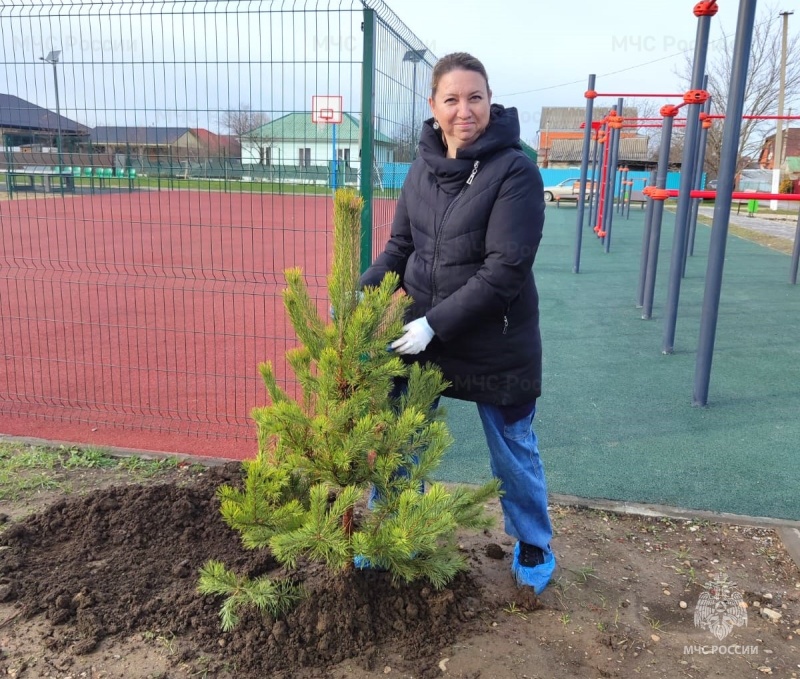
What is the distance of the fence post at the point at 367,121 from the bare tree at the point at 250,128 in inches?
23.7

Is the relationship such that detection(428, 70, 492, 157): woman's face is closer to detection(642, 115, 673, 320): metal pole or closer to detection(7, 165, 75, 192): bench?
detection(7, 165, 75, 192): bench

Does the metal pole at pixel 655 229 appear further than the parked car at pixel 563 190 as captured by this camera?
No

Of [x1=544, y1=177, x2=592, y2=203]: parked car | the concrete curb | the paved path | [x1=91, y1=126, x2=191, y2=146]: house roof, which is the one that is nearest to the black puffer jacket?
the concrete curb

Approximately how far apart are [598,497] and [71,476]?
2.72 m

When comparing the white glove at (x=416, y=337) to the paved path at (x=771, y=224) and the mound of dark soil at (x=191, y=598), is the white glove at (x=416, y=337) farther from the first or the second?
the paved path at (x=771, y=224)

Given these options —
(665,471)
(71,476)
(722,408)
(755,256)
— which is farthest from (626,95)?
(71,476)

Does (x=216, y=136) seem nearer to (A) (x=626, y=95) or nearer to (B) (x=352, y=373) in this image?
(B) (x=352, y=373)

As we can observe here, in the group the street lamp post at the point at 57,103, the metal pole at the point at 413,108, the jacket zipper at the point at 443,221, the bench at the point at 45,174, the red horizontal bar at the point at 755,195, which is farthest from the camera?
the red horizontal bar at the point at 755,195

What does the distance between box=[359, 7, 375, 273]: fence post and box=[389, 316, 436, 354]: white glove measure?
1.25 meters

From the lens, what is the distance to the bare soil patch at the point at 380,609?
2.38 metres

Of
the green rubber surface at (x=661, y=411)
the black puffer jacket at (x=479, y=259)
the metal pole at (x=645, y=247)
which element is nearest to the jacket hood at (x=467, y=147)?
the black puffer jacket at (x=479, y=259)

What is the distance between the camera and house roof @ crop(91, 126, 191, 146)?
163 inches

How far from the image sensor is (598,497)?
3596 millimetres

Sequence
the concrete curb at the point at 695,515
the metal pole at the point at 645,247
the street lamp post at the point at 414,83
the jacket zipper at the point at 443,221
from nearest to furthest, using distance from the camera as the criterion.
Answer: the jacket zipper at the point at 443,221 < the concrete curb at the point at 695,515 < the street lamp post at the point at 414,83 < the metal pole at the point at 645,247
